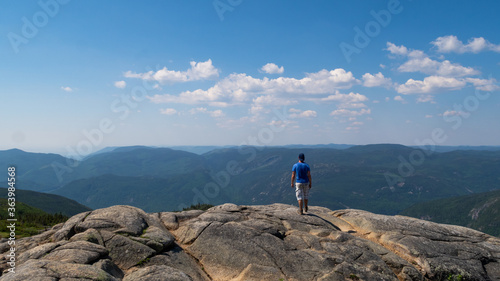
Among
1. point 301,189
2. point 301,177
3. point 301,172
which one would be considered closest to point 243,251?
point 301,189

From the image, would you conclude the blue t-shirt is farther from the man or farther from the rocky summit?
the rocky summit

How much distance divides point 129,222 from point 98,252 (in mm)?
5024

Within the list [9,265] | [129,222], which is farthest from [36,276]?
[129,222]

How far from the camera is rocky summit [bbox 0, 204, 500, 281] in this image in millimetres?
16375

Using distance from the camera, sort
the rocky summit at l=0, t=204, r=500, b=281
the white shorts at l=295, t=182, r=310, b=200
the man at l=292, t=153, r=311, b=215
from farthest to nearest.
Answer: the white shorts at l=295, t=182, r=310, b=200
the man at l=292, t=153, r=311, b=215
the rocky summit at l=0, t=204, r=500, b=281

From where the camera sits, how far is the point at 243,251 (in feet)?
66.3

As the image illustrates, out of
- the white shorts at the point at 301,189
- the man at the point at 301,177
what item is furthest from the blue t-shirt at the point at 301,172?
the white shorts at the point at 301,189

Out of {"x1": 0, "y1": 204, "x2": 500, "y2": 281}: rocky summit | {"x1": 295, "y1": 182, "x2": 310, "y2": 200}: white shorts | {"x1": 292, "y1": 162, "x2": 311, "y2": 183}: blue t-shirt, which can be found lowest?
{"x1": 0, "y1": 204, "x2": 500, "y2": 281}: rocky summit

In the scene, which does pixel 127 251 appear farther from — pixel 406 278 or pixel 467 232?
pixel 467 232

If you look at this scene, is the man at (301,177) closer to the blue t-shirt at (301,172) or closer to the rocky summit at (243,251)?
the blue t-shirt at (301,172)

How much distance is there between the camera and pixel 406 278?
19.2 metres

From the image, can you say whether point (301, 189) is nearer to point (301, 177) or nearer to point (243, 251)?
point (301, 177)

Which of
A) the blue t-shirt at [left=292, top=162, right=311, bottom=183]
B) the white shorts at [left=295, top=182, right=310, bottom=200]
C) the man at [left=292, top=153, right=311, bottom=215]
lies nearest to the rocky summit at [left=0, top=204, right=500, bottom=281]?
the white shorts at [left=295, top=182, right=310, bottom=200]

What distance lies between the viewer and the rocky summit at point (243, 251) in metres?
16.4
